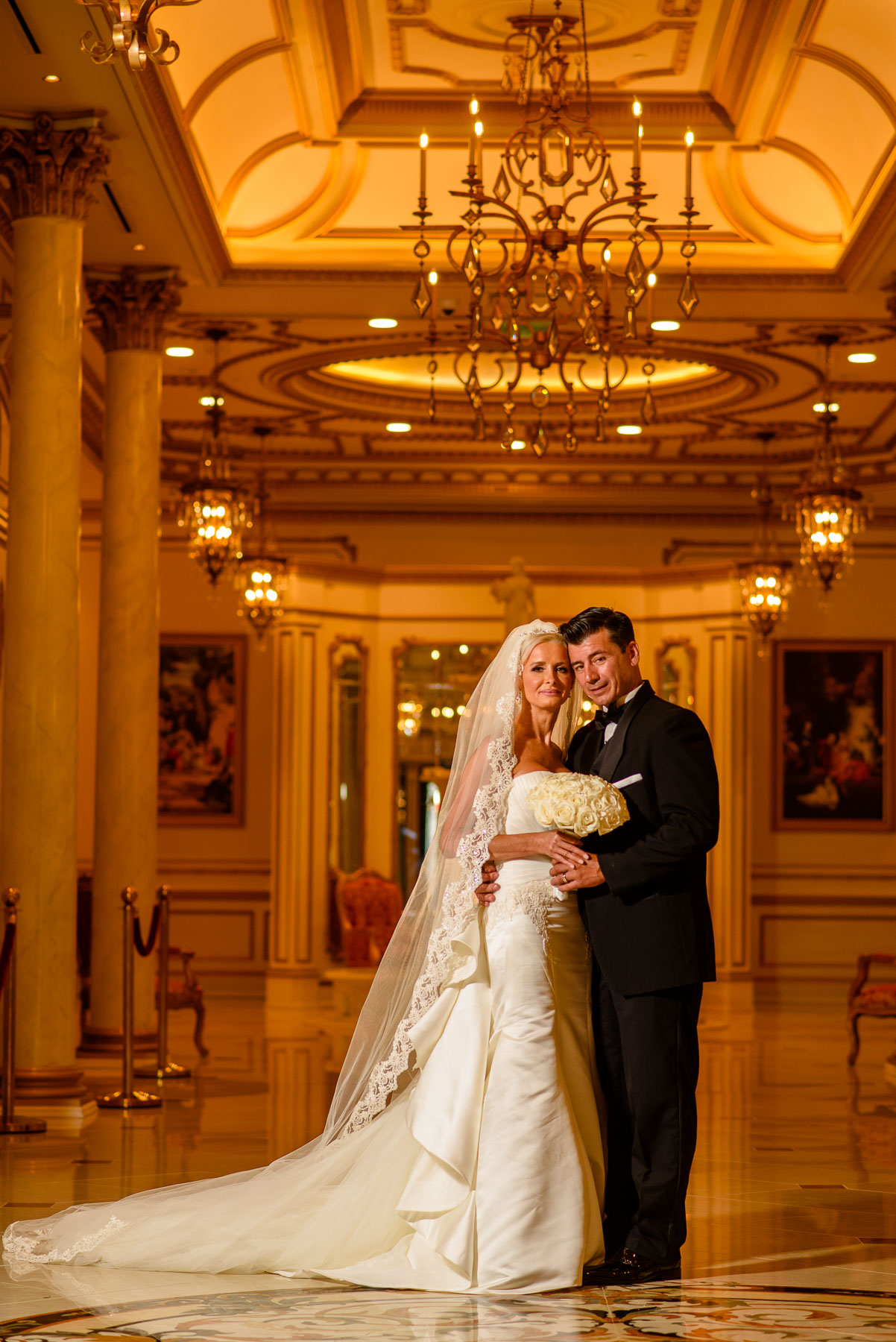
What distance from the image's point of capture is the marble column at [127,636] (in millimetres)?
9922

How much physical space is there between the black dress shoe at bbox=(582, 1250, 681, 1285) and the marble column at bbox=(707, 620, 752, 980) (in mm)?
10933

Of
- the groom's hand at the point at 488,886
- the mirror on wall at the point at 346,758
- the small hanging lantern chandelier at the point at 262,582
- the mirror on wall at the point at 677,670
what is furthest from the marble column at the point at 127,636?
the mirror on wall at the point at 677,670

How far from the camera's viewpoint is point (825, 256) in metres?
10.4

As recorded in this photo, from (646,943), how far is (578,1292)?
3.24 feet

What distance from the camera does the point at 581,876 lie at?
16.1 feet

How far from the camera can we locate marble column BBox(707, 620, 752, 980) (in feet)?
51.6

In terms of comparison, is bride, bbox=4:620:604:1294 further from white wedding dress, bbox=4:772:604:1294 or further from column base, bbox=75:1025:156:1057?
column base, bbox=75:1025:156:1057

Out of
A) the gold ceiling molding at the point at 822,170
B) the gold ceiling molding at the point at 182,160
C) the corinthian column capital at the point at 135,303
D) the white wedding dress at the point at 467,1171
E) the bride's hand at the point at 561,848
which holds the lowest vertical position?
the white wedding dress at the point at 467,1171

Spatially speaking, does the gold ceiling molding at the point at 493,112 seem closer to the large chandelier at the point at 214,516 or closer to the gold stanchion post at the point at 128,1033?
the large chandelier at the point at 214,516

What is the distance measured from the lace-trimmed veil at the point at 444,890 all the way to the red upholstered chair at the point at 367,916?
907 centimetres

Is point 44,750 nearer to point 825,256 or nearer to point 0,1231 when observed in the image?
point 0,1231

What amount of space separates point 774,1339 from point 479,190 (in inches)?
176

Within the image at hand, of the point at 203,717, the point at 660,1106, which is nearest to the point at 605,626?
the point at 660,1106

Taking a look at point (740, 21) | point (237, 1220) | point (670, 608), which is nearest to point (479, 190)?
point (740, 21)
